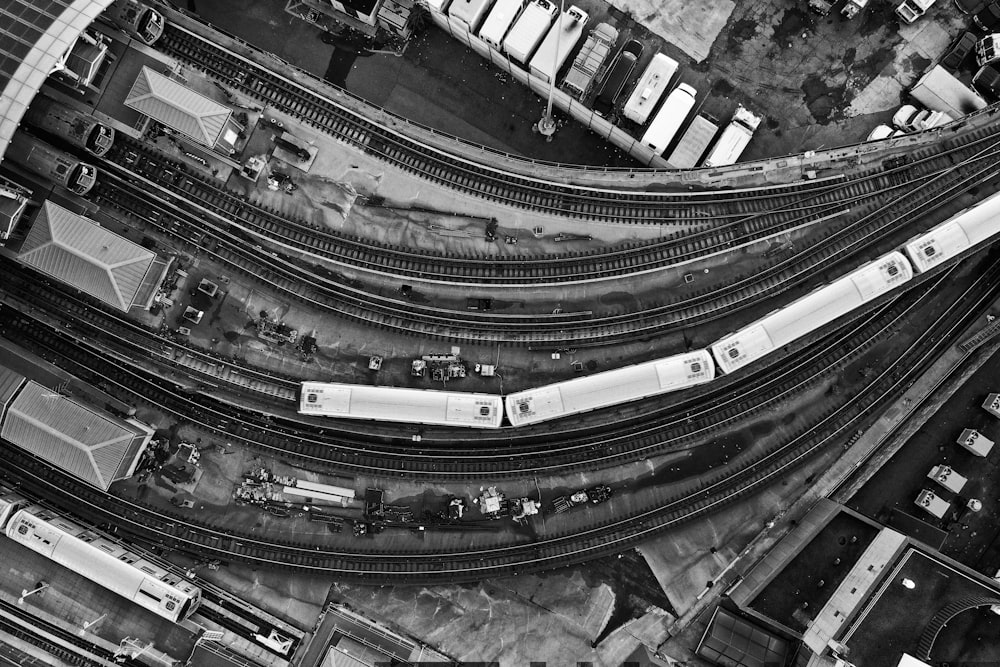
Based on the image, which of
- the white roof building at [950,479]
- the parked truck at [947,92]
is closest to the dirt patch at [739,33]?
the parked truck at [947,92]

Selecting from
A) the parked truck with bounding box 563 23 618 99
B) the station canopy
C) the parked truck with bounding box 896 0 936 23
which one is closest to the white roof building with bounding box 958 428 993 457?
the station canopy

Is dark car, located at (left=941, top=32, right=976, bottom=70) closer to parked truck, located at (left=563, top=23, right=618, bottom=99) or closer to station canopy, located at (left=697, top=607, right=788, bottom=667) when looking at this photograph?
parked truck, located at (left=563, top=23, right=618, bottom=99)

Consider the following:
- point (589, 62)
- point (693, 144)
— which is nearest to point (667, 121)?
point (693, 144)

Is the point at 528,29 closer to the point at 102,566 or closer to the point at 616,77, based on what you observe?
the point at 616,77

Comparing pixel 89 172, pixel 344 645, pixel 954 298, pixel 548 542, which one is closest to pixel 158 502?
pixel 344 645

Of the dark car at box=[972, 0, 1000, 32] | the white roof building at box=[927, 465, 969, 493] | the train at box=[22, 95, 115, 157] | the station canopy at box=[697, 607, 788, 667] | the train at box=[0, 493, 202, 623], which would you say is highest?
the dark car at box=[972, 0, 1000, 32]

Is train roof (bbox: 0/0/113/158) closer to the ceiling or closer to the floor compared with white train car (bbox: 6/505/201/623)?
closer to the ceiling
